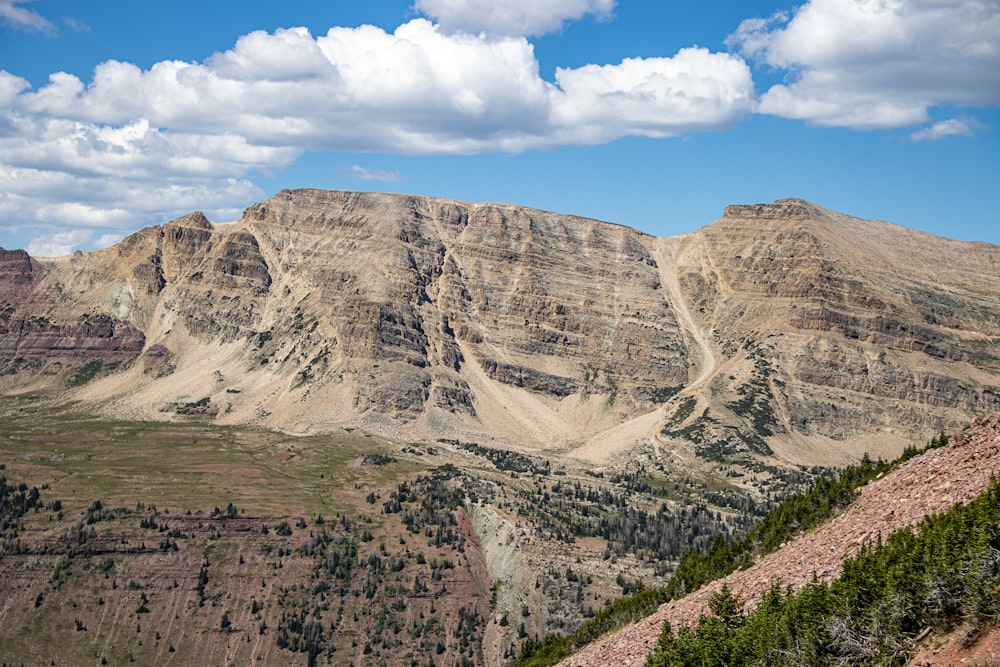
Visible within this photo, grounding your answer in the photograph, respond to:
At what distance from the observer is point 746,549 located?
6419cm

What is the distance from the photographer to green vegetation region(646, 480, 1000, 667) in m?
36.1

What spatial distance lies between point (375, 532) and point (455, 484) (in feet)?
85.5

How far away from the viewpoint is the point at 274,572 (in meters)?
157

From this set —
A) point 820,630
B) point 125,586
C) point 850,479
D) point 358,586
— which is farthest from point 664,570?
point 820,630

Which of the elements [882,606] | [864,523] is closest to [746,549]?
[864,523]

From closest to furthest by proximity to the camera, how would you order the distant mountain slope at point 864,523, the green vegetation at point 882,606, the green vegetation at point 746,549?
the green vegetation at point 882,606
the distant mountain slope at point 864,523
the green vegetation at point 746,549

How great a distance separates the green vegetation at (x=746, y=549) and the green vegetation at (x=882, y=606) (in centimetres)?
1256

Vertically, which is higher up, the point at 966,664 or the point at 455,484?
the point at 966,664

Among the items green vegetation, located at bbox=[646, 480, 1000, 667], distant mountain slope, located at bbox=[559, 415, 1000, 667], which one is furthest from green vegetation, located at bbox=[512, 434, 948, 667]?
green vegetation, located at bbox=[646, 480, 1000, 667]

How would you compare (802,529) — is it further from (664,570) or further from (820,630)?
(664,570)

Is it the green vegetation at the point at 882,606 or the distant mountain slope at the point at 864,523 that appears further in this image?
the distant mountain slope at the point at 864,523

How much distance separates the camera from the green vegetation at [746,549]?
5878 cm

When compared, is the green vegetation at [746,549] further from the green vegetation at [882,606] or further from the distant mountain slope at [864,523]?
the green vegetation at [882,606]

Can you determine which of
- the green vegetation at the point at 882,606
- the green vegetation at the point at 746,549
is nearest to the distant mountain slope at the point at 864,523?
the green vegetation at the point at 882,606
